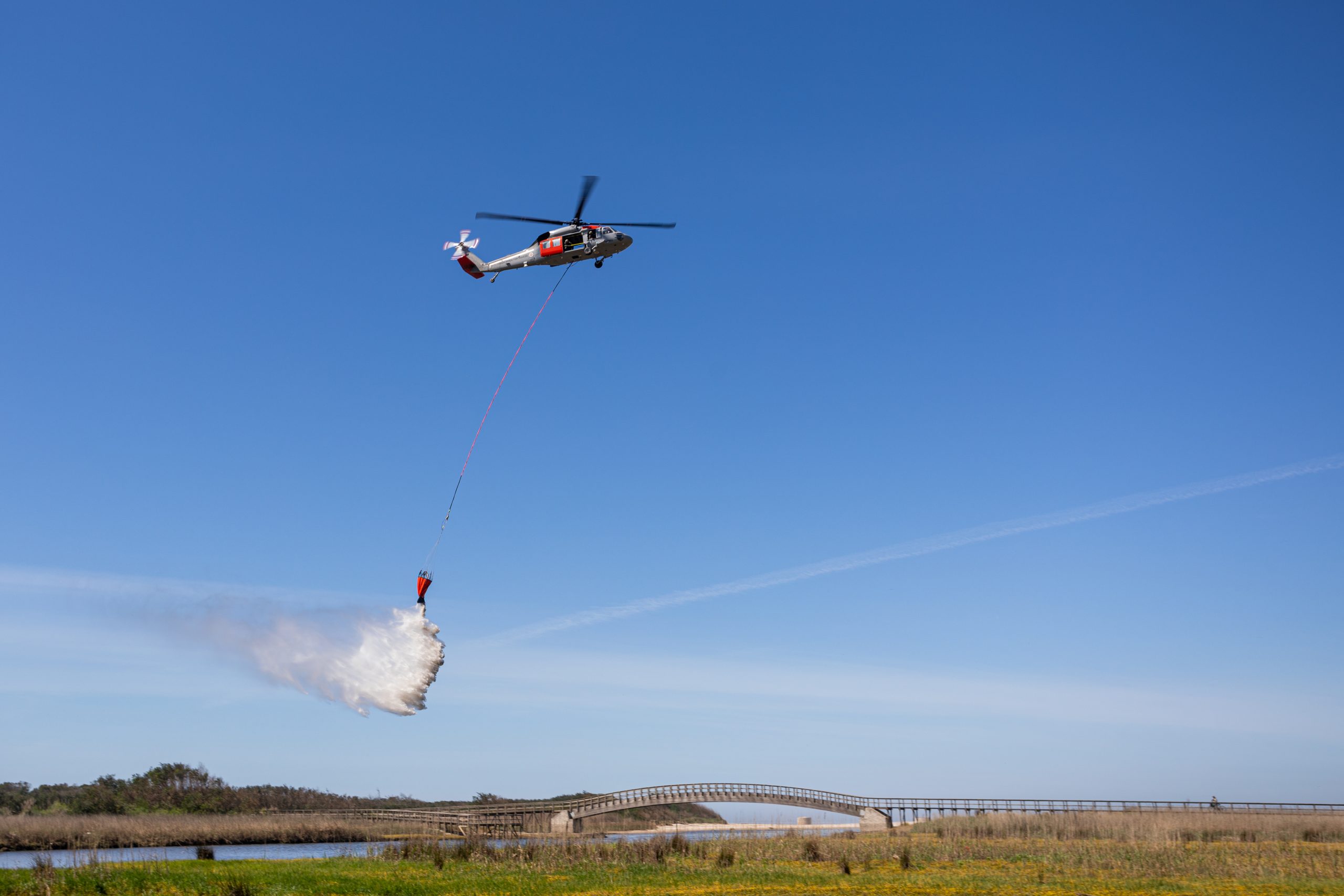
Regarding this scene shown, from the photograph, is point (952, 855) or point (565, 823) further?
point (565, 823)

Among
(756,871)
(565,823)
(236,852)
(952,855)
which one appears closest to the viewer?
(756,871)

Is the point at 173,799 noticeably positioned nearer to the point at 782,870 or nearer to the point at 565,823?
the point at 565,823

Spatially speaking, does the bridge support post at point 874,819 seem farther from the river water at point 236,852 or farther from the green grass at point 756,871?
the green grass at point 756,871

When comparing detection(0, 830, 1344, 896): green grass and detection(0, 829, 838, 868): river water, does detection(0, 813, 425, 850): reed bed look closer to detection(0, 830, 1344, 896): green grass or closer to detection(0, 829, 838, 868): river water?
detection(0, 829, 838, 868): river water

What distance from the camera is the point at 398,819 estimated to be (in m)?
96.9

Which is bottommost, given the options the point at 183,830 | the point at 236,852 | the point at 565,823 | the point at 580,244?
the point at 236,852

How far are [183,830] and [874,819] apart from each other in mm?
55895

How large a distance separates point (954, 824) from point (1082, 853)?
29996 millimetres

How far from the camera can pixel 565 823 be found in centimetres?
9069

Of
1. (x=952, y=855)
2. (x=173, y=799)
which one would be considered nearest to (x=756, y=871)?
(x=952, y=855)

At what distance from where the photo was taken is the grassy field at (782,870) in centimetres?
3281

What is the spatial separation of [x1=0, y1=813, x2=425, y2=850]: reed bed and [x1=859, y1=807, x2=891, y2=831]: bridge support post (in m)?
38.1

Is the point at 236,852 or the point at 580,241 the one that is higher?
the point at 580,241

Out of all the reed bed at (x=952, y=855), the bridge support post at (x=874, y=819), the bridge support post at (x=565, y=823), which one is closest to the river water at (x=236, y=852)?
the reed bed at (x=952, y=855)
